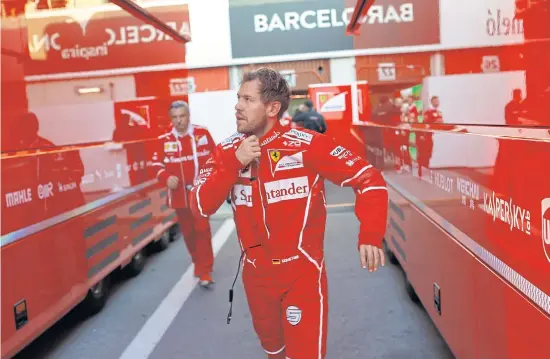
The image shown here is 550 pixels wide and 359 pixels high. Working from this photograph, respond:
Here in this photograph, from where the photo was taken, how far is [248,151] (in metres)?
2.45

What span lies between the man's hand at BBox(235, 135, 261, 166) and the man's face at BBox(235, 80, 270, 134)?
149 mm

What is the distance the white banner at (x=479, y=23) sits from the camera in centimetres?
234

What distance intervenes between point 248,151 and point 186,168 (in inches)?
138

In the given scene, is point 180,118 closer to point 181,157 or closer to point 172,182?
point 181,157

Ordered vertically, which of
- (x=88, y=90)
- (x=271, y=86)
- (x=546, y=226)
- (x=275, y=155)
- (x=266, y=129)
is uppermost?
(x=88, y=90)

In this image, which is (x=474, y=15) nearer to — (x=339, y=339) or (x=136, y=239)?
(x=339, y=339)

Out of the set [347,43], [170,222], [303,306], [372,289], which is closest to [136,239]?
[170,222]

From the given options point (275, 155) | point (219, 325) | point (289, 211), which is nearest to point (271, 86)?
point (275, 155)

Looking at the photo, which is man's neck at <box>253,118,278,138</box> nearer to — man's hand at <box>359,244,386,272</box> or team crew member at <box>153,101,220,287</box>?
man's hand at <box>359,244,386,272</box>

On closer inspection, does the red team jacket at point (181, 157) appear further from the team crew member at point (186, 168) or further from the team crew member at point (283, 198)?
the team crew member at point (283, 198)

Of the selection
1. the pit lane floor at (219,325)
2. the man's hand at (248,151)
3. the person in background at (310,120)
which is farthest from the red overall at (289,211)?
the person in background at (310,120)

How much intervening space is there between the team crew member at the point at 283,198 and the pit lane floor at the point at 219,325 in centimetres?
133

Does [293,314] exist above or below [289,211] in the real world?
below

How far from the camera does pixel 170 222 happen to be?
7699 millimetres
